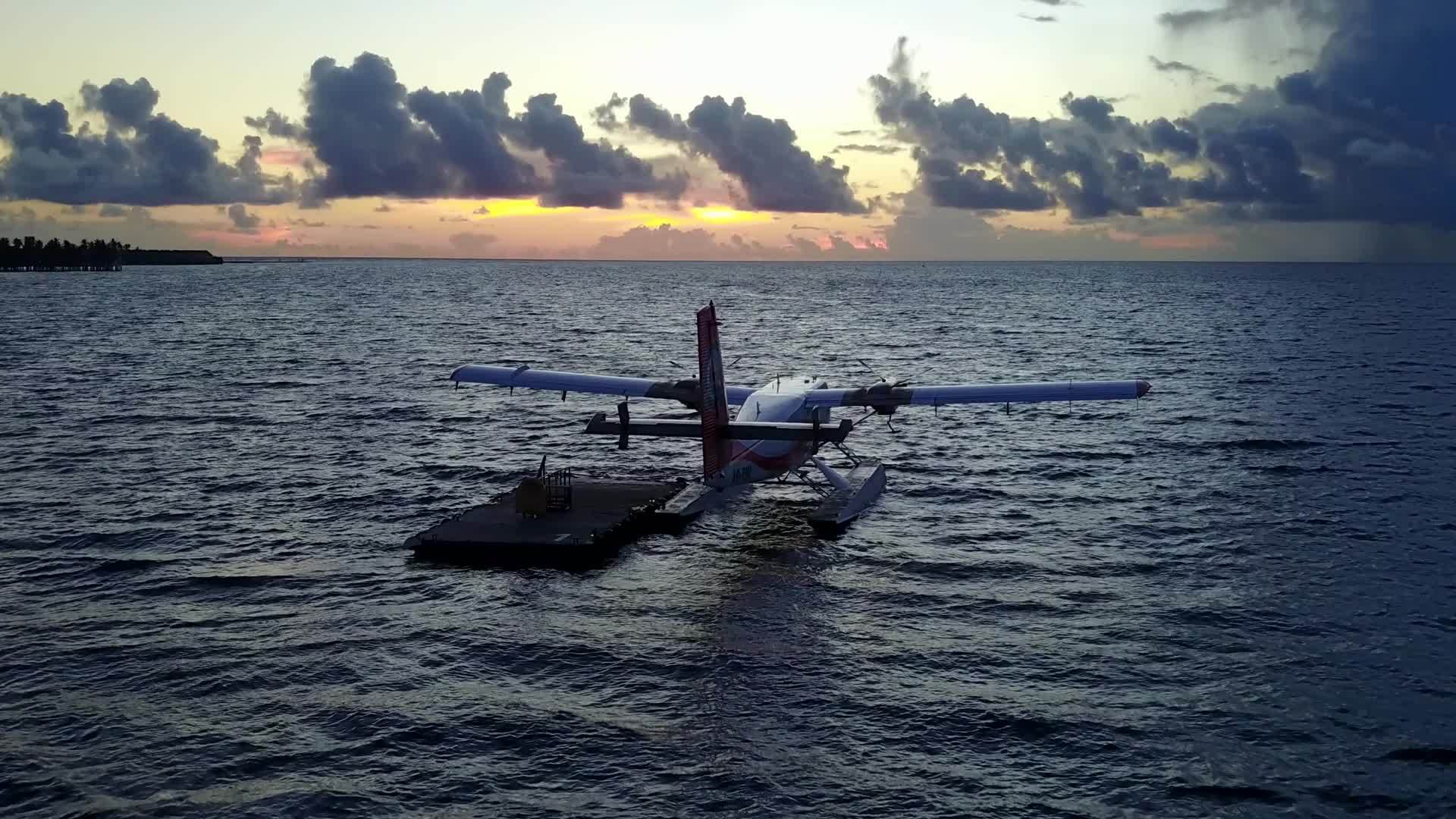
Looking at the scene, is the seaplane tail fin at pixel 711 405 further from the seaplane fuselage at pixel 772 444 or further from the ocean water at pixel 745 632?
the ocean water at pixel 745 632

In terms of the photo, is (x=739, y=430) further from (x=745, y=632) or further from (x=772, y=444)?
(x=745, y=632)

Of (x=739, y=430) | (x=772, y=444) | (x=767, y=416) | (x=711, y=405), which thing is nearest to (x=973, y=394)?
(x=767, y=416)

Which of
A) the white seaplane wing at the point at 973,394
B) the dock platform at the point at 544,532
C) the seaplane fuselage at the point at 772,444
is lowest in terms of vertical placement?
the dock platform at the point at 544,532

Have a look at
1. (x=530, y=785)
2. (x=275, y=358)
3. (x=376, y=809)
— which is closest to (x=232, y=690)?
(x=376, y=809)

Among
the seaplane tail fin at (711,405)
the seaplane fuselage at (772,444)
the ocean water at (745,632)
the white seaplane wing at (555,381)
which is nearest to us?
the ocean water at (745,632)

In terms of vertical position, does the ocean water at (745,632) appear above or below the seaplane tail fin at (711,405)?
below

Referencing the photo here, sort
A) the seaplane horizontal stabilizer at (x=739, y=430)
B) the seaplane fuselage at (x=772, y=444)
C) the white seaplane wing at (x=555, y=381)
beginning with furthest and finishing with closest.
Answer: the white seaplane wing at (x=555, y=381) → the seaplane fuselage at (x=772, y=444) → the seaplane horizontal stabilizer at (x=739, y=430)

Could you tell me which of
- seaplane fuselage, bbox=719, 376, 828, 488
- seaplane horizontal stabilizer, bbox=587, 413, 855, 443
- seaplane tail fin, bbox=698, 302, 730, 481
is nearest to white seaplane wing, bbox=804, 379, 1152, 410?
seaplane fuselage, bbox=719, 376, 828, 488

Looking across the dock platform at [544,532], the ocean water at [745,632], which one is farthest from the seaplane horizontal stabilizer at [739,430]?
the ocean water at [745,632]
